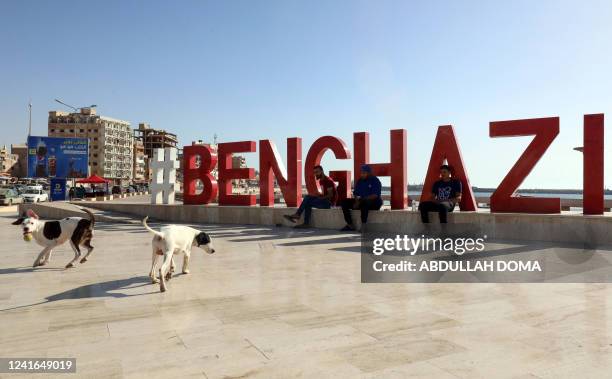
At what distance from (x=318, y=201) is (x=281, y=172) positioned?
229 cm

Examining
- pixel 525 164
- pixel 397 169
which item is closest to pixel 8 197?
pixel 397 169

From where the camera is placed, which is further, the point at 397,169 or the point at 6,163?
the point at 6,163

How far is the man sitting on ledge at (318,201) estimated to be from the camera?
1395 centimetres

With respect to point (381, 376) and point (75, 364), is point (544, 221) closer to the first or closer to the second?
point (381, 376)

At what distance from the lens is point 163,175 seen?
18.6m

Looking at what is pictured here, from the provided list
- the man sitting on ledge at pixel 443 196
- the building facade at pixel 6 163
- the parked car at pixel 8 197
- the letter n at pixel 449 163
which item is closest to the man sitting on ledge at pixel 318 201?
the letter n at pixel 449 163

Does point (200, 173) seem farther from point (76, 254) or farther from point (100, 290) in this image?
point (100, 290)

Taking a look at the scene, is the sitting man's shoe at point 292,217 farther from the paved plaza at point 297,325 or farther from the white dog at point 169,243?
the white dog at point 169,243

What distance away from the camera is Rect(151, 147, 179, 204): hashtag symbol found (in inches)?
707

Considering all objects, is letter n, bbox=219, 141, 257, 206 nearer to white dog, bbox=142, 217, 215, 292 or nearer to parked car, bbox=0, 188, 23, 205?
white dog, bbox=142, 217, 215, 292

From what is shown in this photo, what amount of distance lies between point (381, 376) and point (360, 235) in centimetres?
911

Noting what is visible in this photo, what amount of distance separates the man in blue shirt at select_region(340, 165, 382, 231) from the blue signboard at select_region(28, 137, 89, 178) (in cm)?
2682

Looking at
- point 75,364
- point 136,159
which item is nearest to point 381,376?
point 75,364

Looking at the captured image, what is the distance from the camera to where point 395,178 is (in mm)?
13336
